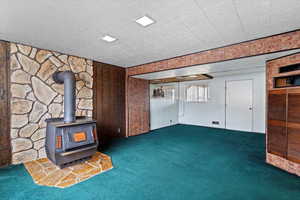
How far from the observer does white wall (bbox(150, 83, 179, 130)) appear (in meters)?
6.07

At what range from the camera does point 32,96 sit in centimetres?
294

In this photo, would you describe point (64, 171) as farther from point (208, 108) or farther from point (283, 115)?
point (208, 108)

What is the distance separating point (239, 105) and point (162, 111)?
10.6 feet

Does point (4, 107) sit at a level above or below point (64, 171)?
above

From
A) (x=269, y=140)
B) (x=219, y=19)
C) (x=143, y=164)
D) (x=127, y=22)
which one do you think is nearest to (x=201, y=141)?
(x=269, y=140)

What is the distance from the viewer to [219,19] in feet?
6.30

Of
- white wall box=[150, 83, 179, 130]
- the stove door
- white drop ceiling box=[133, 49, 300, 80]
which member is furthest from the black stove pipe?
white wall box=[150, 83, 179, 130]

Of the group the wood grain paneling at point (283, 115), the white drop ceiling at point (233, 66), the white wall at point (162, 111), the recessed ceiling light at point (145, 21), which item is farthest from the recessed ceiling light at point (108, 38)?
the white wall at point (162, 111)

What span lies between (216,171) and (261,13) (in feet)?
8.28

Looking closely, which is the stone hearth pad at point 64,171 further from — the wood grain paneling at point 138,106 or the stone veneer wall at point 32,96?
the wood grain paneling at point 138,106

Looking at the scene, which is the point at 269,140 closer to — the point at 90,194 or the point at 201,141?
the point at 201,141

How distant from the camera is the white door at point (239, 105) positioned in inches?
223

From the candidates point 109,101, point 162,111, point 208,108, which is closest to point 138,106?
point 109,101

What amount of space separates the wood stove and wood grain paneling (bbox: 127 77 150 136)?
211 centimetres
